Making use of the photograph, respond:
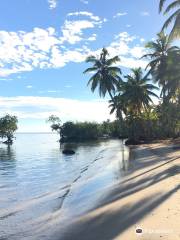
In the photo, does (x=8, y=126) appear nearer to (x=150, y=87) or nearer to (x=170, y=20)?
(x=150, y=87)

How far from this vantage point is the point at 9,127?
381 ft

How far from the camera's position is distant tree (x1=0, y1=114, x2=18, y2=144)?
115m

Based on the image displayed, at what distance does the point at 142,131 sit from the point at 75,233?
6603cm

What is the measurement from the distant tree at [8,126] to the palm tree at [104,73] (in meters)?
57.8

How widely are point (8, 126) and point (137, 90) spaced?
60.3 meters

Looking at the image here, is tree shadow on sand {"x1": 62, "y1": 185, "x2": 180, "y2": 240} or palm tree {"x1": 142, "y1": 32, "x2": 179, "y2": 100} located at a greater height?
palm tree {"x1": 142, "y1": 32, "x2": 179, "y2": 100}

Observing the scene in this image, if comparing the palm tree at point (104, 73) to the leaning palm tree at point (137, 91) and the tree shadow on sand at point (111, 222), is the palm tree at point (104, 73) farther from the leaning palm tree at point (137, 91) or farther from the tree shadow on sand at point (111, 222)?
the tree shadow on sand at point (111, 222)

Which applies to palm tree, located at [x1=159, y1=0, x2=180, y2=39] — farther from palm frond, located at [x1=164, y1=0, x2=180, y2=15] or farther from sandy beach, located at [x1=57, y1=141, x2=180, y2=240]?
sandy beach, located at [x1=57, y1=141, x2=180, y2=240]

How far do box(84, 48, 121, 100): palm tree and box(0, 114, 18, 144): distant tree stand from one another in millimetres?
57769

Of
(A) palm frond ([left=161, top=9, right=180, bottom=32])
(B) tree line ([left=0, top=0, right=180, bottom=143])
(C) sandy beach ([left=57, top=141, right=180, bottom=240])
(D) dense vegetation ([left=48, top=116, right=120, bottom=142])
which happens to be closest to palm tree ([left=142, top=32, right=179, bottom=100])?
(B) tree line ([left=0, top=0, right=180, bottom=143])

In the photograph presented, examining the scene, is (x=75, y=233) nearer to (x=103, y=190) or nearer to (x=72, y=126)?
(x=103, y=190)

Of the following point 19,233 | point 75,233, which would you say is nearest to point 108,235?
point 75,233

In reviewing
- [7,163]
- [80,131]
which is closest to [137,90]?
[7,163]

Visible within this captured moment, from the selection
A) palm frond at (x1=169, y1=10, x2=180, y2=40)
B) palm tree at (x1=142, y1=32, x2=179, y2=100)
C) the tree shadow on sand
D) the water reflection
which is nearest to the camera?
the tree shadow on sand
